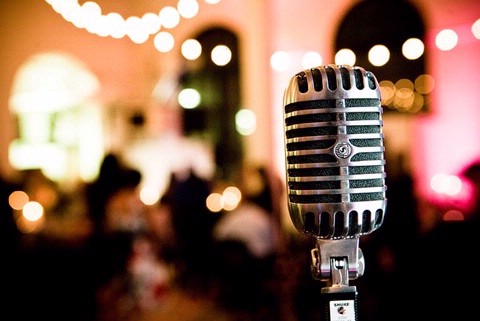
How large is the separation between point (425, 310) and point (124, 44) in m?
5.72

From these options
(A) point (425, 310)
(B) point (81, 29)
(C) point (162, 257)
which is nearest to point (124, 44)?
(B) point (81, 29)

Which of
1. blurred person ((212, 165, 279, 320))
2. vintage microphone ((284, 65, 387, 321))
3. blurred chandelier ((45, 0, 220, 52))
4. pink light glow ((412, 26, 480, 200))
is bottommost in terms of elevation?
blurred person ((212, 165, 279, 320))

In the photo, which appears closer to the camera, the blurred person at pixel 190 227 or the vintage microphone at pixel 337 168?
the vintage microphone at pixel 337 168

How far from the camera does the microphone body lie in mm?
1057

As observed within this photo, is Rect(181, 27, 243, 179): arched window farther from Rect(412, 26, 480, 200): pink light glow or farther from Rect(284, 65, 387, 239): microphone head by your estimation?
Rect(284, 65, 387, 239): microphone head

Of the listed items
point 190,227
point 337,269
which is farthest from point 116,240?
point 337,269

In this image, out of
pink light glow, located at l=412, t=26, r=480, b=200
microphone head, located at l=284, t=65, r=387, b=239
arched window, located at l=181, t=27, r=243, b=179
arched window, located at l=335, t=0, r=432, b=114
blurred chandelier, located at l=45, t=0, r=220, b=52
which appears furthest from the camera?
arched window, located at l=181, t=27, r=243, b=179

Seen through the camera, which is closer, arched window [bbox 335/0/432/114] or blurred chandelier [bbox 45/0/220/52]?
blurred chandelier [bbox 45/0/220/52]

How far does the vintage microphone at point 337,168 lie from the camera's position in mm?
1058

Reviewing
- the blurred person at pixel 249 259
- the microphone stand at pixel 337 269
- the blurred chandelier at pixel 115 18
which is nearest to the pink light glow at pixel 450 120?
the blurred person at pixel 249 259

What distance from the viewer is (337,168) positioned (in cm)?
106

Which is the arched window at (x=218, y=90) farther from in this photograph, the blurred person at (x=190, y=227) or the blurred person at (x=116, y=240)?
the blurred person at (x=116, y=240)

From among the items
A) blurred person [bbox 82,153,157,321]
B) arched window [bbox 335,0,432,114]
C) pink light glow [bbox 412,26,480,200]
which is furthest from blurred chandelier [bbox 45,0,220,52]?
pink light glow [bbox 412,26,480,200]

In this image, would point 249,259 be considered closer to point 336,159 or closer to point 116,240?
point 116,240
